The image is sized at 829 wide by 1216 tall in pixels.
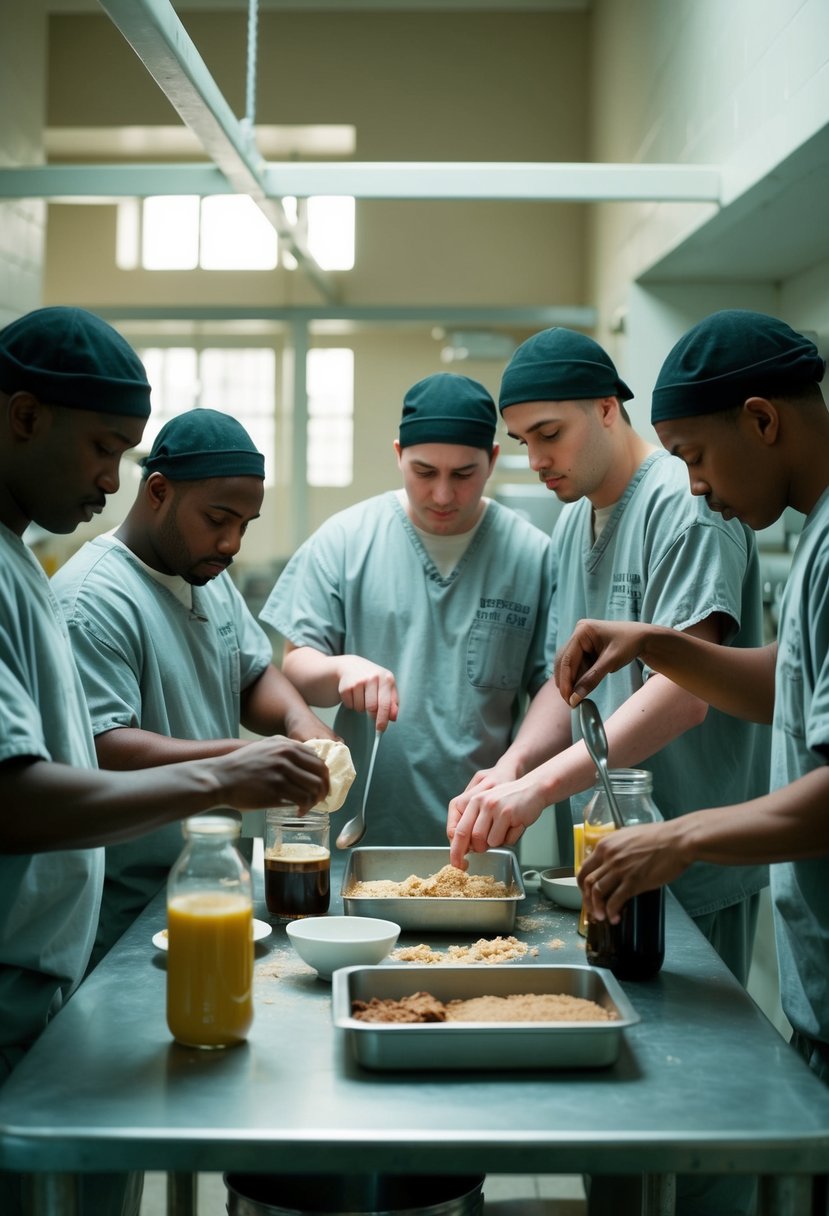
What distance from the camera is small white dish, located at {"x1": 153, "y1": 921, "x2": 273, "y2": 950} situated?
1621 mm

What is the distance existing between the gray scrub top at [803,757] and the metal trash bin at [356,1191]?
0.54 m

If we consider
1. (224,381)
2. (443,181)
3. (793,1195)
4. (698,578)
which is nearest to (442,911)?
(793,1195)

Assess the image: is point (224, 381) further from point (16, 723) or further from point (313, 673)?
point (16, 723)

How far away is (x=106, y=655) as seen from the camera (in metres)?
1.92

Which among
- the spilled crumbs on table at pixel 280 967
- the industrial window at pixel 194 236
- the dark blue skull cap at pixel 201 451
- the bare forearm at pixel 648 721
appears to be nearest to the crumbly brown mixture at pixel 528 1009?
the spilled crumbs on table at pixel 280 967

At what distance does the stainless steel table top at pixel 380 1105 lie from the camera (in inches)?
43.5

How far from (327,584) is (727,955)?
1.13m

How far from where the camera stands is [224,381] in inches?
288

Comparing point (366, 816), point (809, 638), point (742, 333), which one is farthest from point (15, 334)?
point (366, 816)

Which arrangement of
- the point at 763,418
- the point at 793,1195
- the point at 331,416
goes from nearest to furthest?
1. the point at 793,1195
2. the point at 763,418
3. the point at 331,416

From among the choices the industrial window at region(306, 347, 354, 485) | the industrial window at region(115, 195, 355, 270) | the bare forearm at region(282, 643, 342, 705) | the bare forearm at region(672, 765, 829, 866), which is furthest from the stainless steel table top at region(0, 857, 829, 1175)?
the industrial window at region(115, 195, 355, 270)

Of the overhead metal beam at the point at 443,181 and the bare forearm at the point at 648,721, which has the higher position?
the overhead metal beam at the point at 443,181

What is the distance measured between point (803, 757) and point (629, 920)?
31 centimetres

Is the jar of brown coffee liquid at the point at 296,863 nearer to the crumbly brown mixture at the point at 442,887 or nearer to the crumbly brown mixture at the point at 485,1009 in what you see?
the crumbly brown mixture at the point at 442,887
